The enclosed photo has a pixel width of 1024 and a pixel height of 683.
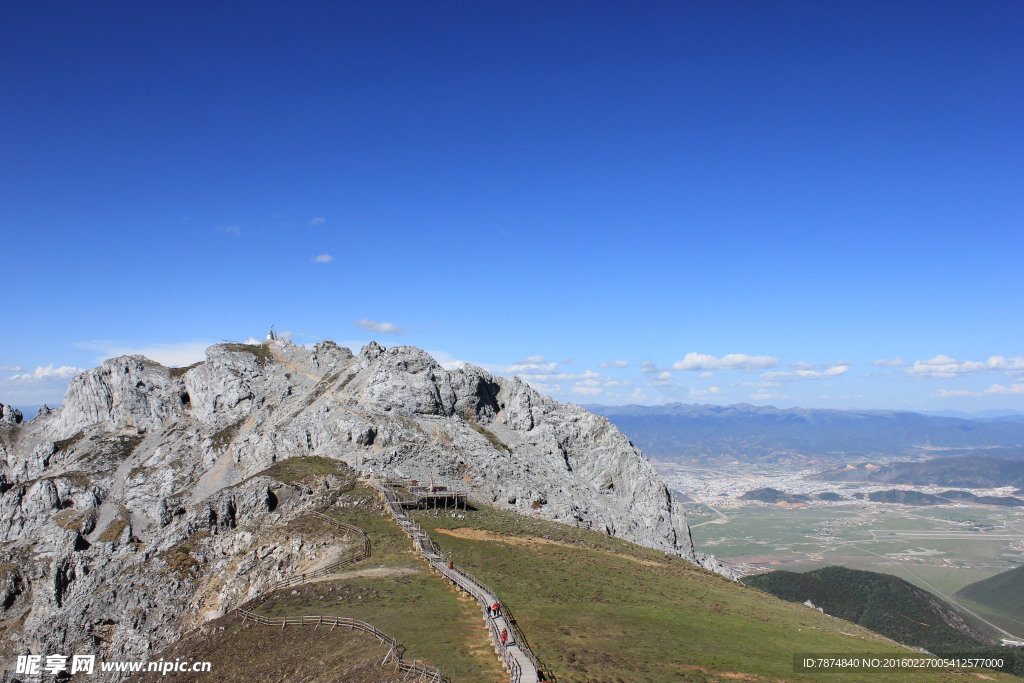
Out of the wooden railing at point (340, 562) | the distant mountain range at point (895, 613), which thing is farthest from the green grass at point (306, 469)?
the distant mountain range at point (895, 613)

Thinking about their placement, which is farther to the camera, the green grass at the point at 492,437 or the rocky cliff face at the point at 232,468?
the green grass at the point at 492,437

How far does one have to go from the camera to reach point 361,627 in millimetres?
40469

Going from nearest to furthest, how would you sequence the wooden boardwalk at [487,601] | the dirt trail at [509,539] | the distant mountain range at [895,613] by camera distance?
the wooden boardwalk at [487,601]
the dirt trail at [509,539]
the distant mountain range at [895,613]

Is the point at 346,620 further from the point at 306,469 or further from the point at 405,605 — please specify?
the point at 306,469

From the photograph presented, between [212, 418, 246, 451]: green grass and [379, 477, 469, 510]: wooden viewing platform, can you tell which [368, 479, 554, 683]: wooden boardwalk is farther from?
[212, 418, 246, 451]: green grass

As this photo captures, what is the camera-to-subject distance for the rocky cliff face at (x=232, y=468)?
60906 mm

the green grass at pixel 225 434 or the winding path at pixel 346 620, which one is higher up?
the green grass at pixel 225 434

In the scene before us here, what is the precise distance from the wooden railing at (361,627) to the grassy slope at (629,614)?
6742 millimetres

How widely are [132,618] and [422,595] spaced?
33960 mm

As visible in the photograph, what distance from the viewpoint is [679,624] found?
4497 centimetres

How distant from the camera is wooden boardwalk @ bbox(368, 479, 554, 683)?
30688 millimetres

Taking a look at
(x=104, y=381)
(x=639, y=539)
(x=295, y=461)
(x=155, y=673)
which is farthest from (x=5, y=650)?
(x=639, y=539)

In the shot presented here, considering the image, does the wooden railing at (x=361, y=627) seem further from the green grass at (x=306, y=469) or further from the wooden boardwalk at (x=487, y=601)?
the green grass at (x=306, y=469)

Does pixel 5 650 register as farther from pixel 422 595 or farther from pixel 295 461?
pixel 422 595
